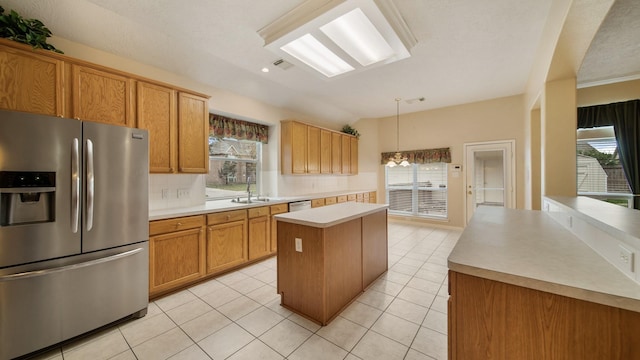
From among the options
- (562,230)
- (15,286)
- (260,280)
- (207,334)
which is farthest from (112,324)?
(562,230)

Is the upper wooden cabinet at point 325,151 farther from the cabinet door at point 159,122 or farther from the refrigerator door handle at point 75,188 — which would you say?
the refrigerator door handle at point 75,188

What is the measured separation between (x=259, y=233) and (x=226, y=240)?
1.73ft

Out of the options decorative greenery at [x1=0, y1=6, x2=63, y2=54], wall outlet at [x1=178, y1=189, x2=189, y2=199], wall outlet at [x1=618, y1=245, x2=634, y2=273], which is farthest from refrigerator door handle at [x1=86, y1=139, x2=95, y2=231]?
wall outlet at [x1=618, y1=245, x2=634, y2=273]

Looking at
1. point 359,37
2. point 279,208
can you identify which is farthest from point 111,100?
point 359,37

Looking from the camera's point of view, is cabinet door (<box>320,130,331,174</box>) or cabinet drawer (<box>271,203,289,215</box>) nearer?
cabinet drawer (<box>271,203,289,215</box>)

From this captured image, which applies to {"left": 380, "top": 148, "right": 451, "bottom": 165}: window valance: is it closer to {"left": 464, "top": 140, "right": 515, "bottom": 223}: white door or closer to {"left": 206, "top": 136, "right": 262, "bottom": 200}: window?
{"left": 464, "top": 140, "right": 515, "bottom": 223}: white door

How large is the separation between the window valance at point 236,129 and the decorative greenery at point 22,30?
1769 millimetres

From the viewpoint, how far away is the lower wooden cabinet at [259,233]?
3.29 metres

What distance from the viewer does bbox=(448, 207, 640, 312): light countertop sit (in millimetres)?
796

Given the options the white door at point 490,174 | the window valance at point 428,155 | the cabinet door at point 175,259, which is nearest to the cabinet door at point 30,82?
the cabinet door at point 175,259

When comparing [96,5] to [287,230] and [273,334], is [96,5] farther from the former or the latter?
[273,334]

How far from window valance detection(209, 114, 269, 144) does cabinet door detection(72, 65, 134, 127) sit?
1.20 metres

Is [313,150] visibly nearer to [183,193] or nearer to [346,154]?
[346,154]

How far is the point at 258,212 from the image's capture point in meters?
3.38
